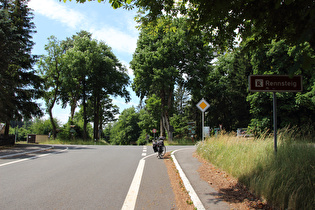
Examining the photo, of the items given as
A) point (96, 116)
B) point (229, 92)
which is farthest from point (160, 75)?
point (96, 116)

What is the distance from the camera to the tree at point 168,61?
105 feet

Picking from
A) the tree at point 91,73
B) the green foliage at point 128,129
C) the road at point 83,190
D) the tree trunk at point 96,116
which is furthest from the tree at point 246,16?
the green foliage at point 128,129

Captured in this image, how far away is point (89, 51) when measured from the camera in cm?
4031

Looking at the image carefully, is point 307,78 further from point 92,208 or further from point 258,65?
point 92,208

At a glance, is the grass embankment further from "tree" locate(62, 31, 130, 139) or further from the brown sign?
"tree" locate(62, 31, 130, 139)

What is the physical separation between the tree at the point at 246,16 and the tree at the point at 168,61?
2490cm

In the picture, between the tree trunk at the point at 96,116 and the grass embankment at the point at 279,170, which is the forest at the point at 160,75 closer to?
the tree trunk at the point at 96,116

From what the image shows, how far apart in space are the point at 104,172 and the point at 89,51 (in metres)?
35.2

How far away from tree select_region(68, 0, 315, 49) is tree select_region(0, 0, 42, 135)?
57.7 feet

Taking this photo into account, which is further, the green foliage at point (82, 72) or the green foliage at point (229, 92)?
the green foliage at point (82, 72)

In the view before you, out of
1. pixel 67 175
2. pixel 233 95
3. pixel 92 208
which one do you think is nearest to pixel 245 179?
pixel 92 208

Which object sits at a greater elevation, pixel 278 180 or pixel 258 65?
pixel 258 65

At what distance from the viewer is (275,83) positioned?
233 inches

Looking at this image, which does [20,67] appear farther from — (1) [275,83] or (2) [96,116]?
(1) [275,83]
